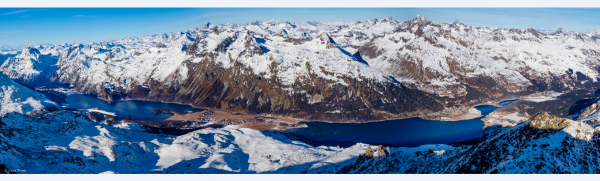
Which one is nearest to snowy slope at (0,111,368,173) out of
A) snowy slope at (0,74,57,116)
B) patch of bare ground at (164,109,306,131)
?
patch of bare ground at (164,109,306,131)

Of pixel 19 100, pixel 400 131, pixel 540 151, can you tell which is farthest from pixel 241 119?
pixel 540 151

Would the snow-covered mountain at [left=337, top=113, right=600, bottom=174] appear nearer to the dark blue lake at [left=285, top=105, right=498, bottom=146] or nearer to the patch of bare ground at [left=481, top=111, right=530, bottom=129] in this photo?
the dark blue lake at [left=285, top=105, right=498, bottom=146]

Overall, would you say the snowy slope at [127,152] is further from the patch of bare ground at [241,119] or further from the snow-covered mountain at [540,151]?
the patch of bare ground at [241,119]

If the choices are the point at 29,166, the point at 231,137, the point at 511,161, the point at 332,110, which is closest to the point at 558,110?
the point at 332,110

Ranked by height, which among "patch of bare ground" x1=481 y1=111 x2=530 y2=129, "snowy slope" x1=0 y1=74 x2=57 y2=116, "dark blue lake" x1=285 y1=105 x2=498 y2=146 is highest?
"snowy slope" x1=0 y1=74 x2=57 y2=116

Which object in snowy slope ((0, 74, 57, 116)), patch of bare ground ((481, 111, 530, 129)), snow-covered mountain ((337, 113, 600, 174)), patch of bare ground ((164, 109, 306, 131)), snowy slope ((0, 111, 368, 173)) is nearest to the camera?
snow-covered mountain ((337, 113, 600, 174))

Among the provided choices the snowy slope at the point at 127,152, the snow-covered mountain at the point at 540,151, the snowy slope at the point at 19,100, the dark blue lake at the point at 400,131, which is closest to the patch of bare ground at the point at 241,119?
the dark blue lake at the point at 400,131
